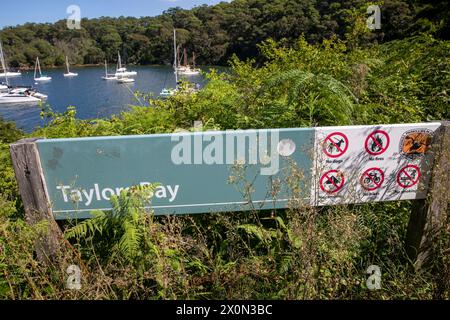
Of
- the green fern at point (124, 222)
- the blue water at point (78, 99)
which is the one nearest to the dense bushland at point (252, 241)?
the green fern at point (124, 222)

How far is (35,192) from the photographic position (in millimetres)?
1943

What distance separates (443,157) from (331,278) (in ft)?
3.27

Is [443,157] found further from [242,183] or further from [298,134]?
[242,183]

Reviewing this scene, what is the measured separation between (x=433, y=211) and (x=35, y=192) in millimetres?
2353

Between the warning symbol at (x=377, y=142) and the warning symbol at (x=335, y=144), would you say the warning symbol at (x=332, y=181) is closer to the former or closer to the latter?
the warning symbol at (x=335, y=144)

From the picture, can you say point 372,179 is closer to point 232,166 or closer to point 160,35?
Result: point 232,166

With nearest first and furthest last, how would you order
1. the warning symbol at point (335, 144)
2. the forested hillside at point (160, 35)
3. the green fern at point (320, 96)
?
1. the warning symbol at point (335, 144)
2. the green fern at point (320, 96)
3. the forested hillside at point (160, 35)

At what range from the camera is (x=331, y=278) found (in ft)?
5.62

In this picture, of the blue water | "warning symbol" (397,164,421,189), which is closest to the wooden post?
"warning symbol" (397,164,421,189)

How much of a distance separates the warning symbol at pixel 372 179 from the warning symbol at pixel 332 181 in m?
0.14

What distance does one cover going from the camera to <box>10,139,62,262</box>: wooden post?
189 cm

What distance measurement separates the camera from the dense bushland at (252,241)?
66.2 inches
